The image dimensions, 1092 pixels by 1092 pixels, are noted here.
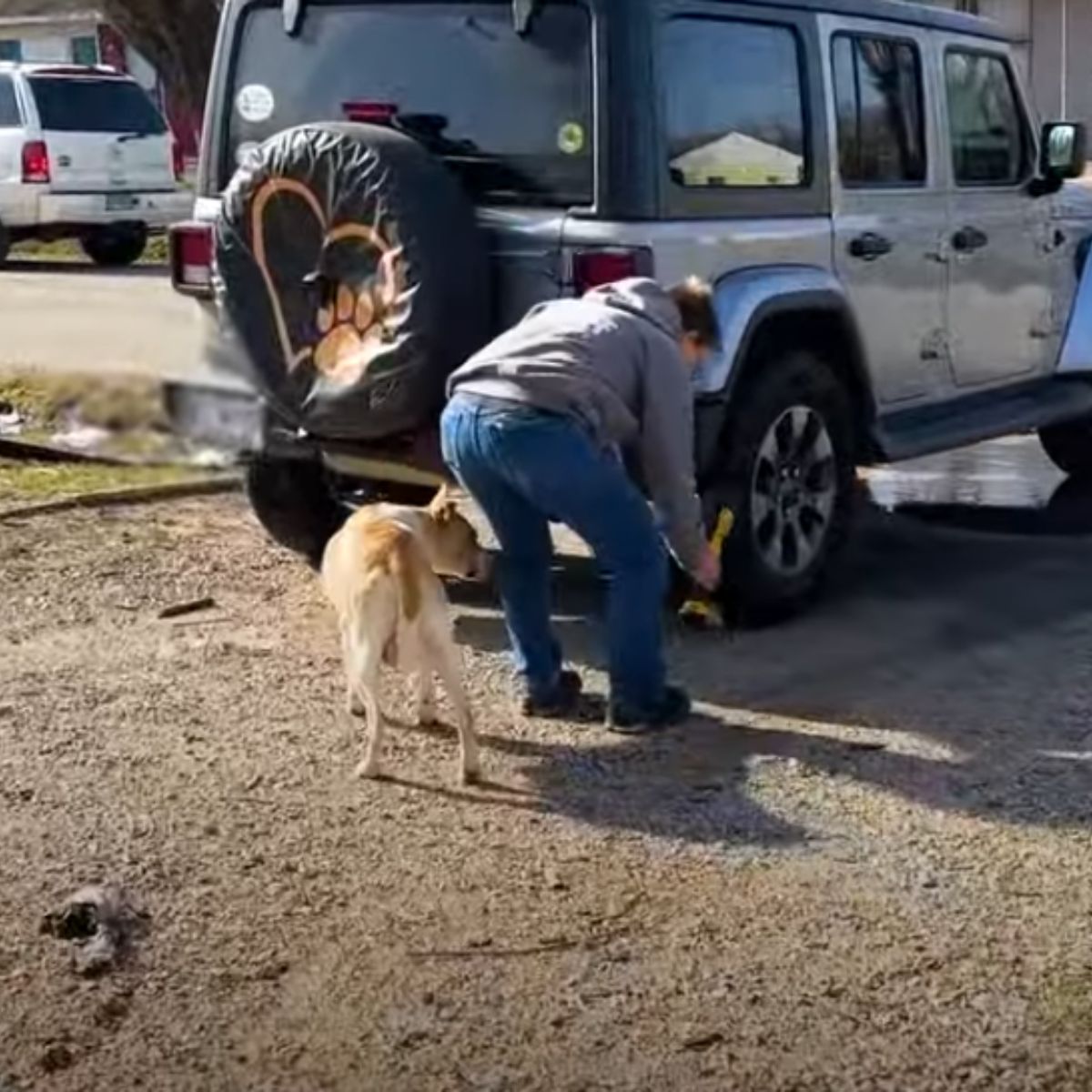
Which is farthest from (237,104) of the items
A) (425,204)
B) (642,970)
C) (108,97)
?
(108,97)

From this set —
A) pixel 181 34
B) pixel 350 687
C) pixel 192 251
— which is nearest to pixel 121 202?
pixel 181 34

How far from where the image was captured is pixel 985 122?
28.5 ft

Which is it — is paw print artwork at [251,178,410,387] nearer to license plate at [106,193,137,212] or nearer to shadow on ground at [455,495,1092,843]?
shadow on ground at [455,495,1092,843]

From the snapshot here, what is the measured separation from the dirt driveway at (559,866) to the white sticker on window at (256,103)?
5.15 feet

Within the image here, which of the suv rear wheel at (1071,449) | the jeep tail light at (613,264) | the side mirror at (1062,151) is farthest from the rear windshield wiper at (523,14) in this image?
the suv rear wheel at (1071,449)

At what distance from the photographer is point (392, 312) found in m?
6.55

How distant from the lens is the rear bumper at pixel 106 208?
20.6 meters

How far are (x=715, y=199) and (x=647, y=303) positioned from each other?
1.18m

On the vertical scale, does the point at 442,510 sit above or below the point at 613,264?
below

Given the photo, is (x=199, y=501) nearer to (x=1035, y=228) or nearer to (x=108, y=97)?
(x=1035, y=228)

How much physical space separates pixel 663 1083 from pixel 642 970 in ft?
1.57

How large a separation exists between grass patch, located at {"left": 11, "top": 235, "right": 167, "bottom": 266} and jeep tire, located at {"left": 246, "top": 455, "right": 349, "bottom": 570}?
1387 cm

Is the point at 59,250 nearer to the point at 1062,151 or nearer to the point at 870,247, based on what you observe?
the point at 1062,151

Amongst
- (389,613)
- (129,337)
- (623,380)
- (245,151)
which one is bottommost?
(389,613)
